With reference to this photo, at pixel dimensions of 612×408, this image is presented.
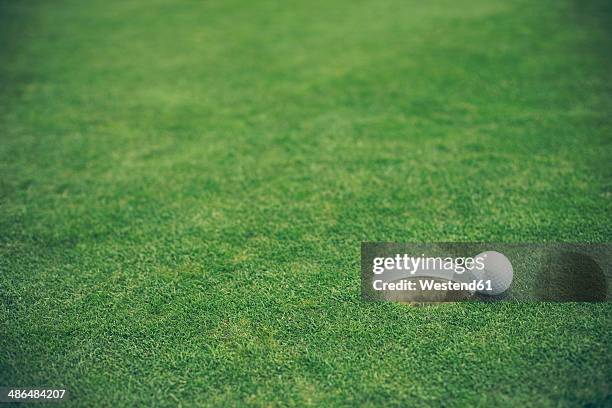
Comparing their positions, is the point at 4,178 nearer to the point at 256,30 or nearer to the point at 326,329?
the point at 326,329

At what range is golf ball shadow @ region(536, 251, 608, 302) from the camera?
6.94ft

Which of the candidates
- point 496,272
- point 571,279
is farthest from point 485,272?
point 571,279

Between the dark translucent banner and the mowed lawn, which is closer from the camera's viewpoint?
the mowed lawn

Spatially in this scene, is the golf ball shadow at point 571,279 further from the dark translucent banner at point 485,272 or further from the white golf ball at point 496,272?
the white golf ball at point 496,272

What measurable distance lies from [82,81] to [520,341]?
4.20 m

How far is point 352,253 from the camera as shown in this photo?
7.81ft

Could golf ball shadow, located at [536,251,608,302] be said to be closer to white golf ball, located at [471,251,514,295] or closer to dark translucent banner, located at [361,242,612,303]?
dark translucent banner, located at [361,242,612,303]

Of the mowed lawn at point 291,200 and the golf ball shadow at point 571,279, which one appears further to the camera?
the golf ball shadow at point 571,279

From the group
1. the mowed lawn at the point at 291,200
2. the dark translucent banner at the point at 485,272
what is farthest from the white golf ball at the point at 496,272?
the mowed lawn at the point at 291,200

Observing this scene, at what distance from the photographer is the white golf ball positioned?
2.15 metres

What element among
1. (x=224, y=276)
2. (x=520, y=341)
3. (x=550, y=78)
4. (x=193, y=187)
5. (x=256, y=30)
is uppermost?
(x=256, y=30)

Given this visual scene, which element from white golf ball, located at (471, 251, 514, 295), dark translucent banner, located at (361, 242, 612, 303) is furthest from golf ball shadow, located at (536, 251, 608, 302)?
white golf ball, located at (471, 251, 514, 295)

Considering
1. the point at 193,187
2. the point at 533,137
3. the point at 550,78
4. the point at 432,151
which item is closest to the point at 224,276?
the point at 193,187

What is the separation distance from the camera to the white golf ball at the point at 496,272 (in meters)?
2.15
